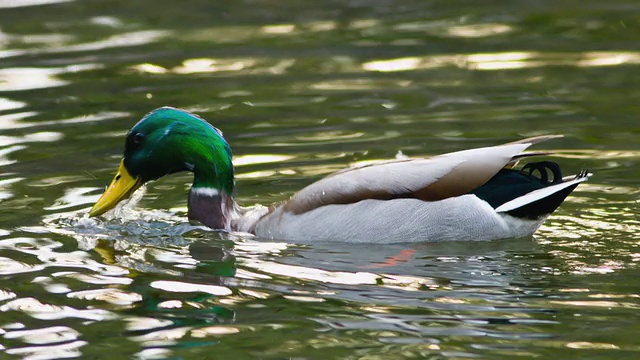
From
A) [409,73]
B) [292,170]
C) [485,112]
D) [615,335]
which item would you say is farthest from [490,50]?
[615,335]

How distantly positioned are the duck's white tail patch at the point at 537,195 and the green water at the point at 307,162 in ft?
0.88

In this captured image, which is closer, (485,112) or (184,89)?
(485,112)

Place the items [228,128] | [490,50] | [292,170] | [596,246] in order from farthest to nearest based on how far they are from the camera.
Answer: [490,50] < [228,128] < [292,170] < [596,246]

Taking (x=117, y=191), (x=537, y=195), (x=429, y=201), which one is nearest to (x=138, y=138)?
(x=117, y=191)

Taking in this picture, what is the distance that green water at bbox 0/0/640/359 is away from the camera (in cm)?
710

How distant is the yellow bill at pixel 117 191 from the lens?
947 cm

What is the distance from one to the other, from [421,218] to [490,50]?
570 centimetres

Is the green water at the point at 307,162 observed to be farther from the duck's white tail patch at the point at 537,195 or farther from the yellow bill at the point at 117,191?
the duck's white tail patch at the point at 537,195

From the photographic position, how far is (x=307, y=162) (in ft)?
35.6

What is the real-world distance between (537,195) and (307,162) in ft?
8.70

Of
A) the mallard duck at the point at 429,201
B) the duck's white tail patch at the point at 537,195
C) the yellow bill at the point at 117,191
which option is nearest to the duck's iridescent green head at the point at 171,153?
the yellow bill at the point at 117,191

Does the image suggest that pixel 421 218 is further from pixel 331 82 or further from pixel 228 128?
pixel 331 82

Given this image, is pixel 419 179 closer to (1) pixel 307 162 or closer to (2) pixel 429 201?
(2) pixel 429 201

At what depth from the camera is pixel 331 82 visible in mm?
13344
